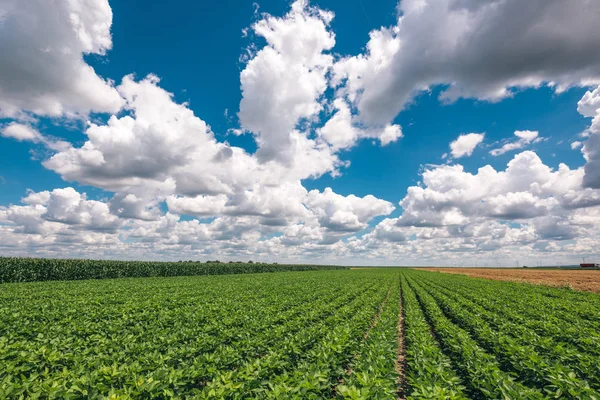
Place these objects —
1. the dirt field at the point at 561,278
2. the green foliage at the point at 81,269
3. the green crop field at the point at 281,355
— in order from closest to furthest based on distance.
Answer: the green crop field at the point at 281,355, the green foliage at the point at 81,269, the dirt field at the point at 561,278

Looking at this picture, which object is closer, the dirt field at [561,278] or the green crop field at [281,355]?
the green crop field at [281,355]

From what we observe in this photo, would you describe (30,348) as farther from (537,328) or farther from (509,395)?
(537,328)

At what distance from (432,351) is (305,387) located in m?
5.77

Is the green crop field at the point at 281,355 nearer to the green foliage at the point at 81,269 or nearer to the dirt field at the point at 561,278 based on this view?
the green foliage at the point at 81,269

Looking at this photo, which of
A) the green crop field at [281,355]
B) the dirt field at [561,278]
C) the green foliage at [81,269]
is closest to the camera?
the green crop field at [281,355]

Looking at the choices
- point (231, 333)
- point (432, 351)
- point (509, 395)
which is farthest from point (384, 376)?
point (231, 333)

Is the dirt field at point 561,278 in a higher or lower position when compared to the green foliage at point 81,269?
lower

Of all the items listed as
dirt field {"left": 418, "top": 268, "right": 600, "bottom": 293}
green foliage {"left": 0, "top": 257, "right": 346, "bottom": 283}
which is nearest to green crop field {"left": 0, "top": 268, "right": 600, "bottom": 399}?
green foliage {"left": 0, "top": 257, "right": 346, "bottom": 283}

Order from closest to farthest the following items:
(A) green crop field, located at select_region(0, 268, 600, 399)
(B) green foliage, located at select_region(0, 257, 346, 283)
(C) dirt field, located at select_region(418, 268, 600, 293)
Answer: (A) green crop field, located at select_region(0, 268, 600, 399) → (B) green foliage, located at select_region(0, 257, 346, 283) → (C) dirt field, located at select_region(418, 268, 600, 293)

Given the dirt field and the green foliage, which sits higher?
the green foliage

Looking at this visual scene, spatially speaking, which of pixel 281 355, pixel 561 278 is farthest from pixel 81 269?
pixel 561 278

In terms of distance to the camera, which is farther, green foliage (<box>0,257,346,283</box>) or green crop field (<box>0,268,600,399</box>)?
green foliage (<box>0,257,346,283</box>)

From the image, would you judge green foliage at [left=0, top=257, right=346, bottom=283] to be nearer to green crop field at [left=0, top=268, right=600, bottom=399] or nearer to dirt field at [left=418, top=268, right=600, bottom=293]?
green crop field at [left=0, top=268, right=600, bottom=399]

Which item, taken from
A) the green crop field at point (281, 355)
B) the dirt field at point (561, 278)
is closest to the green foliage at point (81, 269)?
the green crop field at point (281, 355)
